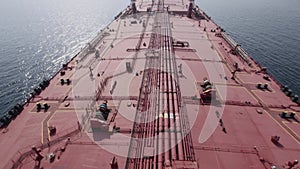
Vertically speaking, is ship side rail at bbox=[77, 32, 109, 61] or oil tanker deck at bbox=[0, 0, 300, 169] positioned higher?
ship side rail at bbox=[77, 32, 109, 61]

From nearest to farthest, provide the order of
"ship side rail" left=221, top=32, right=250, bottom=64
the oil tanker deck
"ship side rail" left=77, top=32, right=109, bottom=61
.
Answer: the oil tanker deck → "ship side rail" left=221, top=32, right=250, bottom=64 → "ship side rail" left=77, top=32, right=109, bottom=61

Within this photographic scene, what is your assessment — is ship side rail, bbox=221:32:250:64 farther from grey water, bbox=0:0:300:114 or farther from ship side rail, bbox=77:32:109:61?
ship side rail, bbox=77:32:109:61

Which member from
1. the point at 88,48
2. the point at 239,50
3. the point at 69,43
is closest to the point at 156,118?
the point at 88,48

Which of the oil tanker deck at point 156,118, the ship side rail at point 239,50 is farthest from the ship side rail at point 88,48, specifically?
the ship side rail at point 239,50

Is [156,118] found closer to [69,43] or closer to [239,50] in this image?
[239,50]

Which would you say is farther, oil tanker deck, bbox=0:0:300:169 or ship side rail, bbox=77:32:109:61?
ship side rail, bbox=77:32:109:61

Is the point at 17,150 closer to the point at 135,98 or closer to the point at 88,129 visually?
the point at 88,129

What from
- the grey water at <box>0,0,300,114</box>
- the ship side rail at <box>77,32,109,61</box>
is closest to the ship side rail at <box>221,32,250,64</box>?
the grey water at <box>0,0,300,114</box>
